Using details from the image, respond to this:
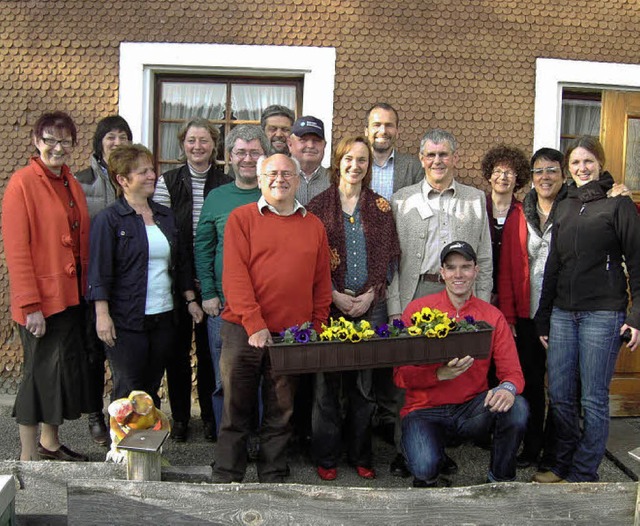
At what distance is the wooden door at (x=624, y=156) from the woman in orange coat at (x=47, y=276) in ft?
12.8

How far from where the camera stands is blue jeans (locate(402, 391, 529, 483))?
147 inches

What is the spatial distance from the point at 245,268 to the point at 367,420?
3.92ft

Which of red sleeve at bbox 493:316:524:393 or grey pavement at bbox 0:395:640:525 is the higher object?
red sleeve at bbox 493:316:524:393

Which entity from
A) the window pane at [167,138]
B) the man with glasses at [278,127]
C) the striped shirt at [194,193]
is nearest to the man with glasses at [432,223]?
the man with glasses at [278,127]

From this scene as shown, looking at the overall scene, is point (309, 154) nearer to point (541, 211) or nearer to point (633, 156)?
point (541, 211)

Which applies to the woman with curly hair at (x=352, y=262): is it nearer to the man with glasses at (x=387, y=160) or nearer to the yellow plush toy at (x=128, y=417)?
the man with glasses at (x=387, y=160)

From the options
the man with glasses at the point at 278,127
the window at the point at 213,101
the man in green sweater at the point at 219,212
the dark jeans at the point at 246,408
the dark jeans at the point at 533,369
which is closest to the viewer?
the dark jeans at the point at 246,408

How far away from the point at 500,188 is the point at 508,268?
1.68 ft

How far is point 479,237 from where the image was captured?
422 centimetres

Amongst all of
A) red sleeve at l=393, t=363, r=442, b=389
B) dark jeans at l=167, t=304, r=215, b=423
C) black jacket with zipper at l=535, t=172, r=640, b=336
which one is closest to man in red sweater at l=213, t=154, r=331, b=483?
red sleeve at l=393, t=363, r=442, b=389

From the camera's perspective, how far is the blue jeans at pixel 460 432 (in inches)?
147

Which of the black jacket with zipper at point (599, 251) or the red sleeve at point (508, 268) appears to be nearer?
the black jacket with zipper at point (599, 251)

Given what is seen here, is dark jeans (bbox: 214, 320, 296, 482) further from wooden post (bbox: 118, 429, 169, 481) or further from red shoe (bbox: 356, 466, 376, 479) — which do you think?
wooden post (bbox: 118, 429, 169, 481)

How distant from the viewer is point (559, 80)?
5637 mm
